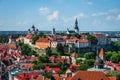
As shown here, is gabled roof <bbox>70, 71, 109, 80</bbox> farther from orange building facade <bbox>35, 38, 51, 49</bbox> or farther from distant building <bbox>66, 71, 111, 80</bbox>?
orange building facade <bbox>35, 38, 51, 49</bbox>

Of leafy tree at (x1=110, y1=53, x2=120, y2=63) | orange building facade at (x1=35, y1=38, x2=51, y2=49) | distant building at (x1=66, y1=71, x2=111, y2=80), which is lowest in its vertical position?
leafy tree at (x1=110, y1=53, x2=120, y2=63)

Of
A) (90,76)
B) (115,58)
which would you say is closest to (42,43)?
(115,58)

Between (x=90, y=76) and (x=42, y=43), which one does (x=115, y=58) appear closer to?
(x=42, y=43)

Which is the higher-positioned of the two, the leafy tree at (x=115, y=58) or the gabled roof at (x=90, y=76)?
the gabled roof at (x=90, y=76)

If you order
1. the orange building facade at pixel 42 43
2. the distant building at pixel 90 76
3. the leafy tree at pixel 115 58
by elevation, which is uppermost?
the distant building at pixel 90 76

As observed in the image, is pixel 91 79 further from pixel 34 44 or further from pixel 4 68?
pixel 34 44

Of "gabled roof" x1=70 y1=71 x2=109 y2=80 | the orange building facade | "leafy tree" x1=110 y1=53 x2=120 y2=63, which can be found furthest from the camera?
the orange building facade

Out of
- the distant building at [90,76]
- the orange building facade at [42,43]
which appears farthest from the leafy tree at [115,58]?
the distant building at [90,76]

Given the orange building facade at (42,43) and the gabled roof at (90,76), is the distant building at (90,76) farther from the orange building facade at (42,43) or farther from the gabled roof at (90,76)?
the orange building facade at (42,43)

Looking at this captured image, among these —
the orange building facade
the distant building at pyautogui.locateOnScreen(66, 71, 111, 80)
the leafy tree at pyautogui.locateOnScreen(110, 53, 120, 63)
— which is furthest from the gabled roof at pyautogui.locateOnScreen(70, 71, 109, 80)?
the orange building facade

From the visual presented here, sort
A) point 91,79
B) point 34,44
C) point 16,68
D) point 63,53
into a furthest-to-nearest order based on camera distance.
Answer: point 34,44, point 63,53, point 16,68, point 91,79

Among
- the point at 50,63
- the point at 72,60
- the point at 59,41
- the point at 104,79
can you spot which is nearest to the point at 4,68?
the point at 50,63
